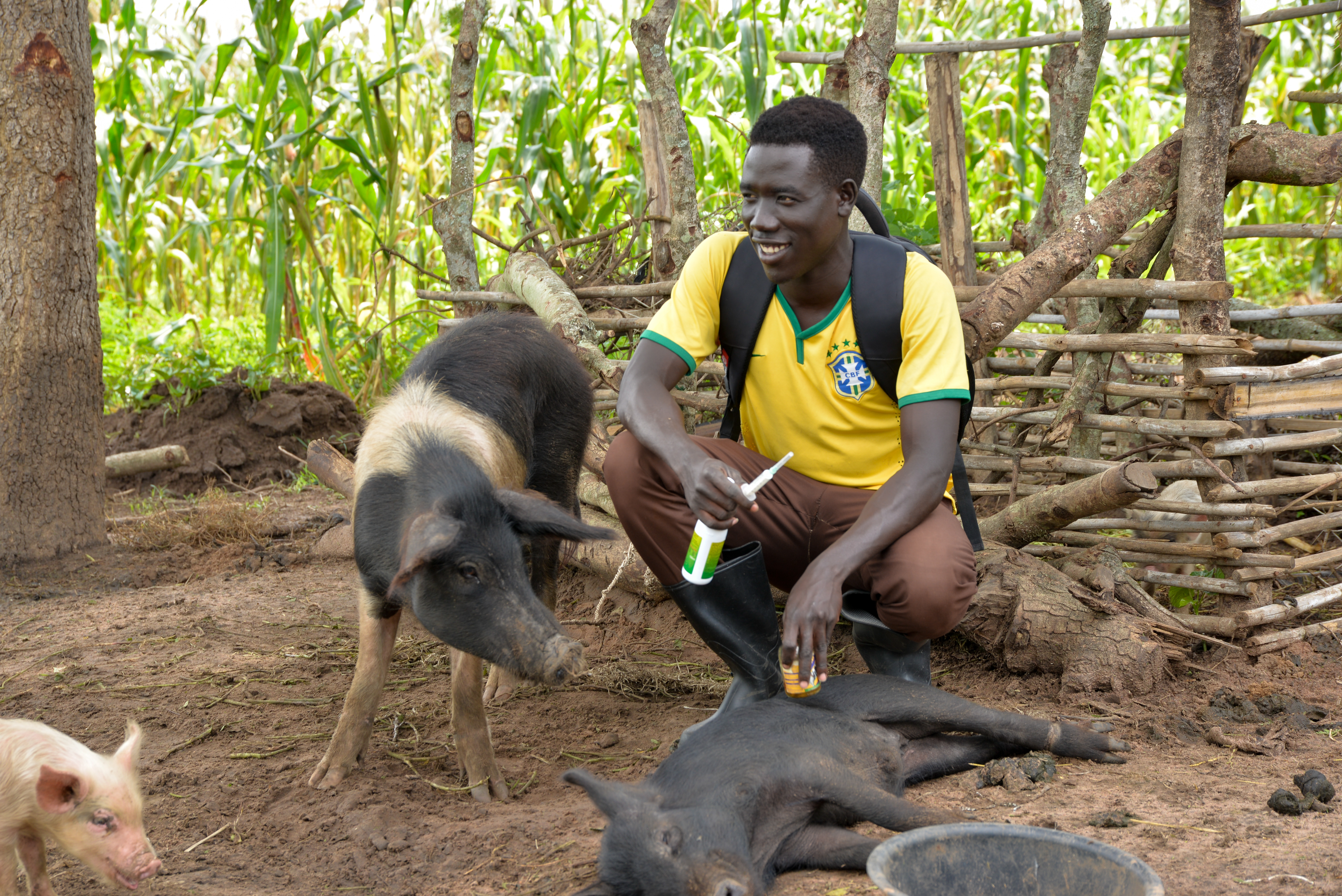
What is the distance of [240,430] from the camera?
7406 millimetres

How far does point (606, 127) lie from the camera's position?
25.2 ft

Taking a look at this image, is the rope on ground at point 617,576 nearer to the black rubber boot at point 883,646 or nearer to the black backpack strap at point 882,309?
the black rubber boot at point 883,646

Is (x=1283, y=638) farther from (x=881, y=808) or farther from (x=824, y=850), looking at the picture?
(x=824, y=850)

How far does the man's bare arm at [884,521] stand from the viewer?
8.49 ft

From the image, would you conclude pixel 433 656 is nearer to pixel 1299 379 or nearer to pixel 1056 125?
pixel 1299 379

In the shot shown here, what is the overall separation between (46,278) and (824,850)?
16.0 feet

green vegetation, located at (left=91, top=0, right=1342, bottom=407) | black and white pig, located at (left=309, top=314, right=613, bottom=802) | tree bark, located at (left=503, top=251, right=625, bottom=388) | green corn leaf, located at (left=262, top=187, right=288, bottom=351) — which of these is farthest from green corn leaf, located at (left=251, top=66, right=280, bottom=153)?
black and white pig, located at (left=309, top=314, right=613, bottom=802)

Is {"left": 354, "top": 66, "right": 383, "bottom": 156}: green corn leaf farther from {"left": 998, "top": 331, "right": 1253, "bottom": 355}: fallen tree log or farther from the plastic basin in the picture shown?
the plastic basin

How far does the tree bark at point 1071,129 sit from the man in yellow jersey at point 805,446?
2.16 m

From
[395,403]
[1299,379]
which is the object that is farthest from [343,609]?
[1299,379]

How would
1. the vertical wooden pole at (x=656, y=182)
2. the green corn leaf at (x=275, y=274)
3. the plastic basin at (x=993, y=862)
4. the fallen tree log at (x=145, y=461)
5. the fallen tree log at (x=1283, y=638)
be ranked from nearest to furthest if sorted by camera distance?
the plastic basin at (x=993, y=862)
the fallen tree log at (x=1283, y=638)
the vertical wooden pole at (x=656, y=182)
the green corn leaf at (x=275, y=274)
the fallen tree log at (x=145, y=461)

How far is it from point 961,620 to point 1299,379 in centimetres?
163

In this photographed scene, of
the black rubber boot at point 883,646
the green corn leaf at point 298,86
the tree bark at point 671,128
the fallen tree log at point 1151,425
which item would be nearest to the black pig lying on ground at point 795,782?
the black rubber boot at point 883,646

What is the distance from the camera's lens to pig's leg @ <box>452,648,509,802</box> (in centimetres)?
318
